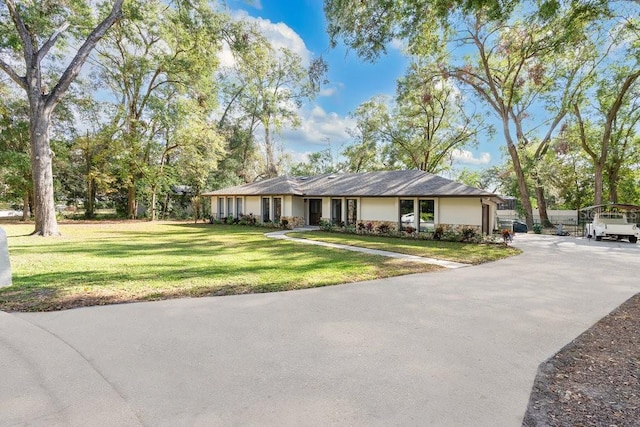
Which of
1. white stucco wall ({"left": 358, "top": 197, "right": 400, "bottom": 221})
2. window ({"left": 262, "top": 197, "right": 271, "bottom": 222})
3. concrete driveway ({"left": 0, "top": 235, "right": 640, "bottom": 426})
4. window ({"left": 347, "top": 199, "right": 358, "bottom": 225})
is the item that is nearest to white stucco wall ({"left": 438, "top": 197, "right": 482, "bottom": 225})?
white stucco wall ({"left": 358, "top": 197, "right": 400, "bottom": 221})

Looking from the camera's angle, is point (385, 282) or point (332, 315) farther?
point (385, 282)

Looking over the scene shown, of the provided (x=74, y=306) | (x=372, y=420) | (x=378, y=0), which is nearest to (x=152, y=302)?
(x=74, y=306)

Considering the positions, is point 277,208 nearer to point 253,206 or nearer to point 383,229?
point 253,206

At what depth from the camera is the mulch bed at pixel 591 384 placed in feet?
8.13

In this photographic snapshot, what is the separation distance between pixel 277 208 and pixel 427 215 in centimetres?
1024

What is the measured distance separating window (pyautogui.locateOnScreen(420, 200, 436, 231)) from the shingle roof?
29.7 inches

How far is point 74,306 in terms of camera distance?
4.96m

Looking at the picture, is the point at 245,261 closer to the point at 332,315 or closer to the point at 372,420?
the point at 332,315

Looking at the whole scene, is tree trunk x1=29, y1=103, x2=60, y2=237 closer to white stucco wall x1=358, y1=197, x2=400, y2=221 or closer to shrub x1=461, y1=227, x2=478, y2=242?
white stucco wall x1=358, y1=197, x2=400, y2=221

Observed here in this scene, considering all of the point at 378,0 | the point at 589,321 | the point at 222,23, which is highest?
the point at 222,23

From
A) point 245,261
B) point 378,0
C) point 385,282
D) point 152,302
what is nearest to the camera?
point 152,302

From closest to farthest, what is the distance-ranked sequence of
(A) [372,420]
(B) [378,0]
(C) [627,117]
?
(A) [372,420] → (B) [378,0] → (C) [627,117]

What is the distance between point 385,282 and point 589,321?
11.0ft

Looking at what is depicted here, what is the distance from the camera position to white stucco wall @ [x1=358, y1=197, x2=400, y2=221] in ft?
58.5
